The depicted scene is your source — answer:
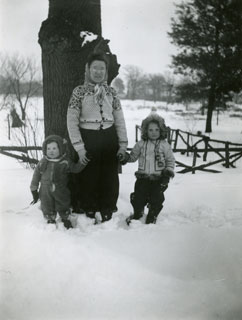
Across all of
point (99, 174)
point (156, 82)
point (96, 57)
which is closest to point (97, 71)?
point (96, 57)

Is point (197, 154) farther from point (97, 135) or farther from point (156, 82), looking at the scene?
point (156, 82)

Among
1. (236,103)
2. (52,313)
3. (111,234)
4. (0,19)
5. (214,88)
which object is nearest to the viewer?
(52,313)

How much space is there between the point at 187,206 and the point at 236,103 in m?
19.5

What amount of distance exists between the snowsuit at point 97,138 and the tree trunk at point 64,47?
1.29ft

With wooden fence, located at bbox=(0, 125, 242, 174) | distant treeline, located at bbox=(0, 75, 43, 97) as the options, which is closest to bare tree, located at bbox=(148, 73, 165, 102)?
distant treeline, located at bbox=(0, 75, 43, 97)

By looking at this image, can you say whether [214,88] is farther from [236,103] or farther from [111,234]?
[111,234]

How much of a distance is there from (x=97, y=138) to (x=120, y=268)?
4.03 ft

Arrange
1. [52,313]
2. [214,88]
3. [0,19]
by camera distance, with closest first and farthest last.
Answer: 1. [52,313]
2. [0,19]
3. [214,88]

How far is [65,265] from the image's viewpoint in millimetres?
2688

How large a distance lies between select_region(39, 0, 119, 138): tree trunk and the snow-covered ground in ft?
3.91

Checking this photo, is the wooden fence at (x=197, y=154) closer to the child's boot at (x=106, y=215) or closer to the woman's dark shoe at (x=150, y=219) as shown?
the child's boot at (x=106, y=215)

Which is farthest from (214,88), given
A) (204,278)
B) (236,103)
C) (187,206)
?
(204,278)

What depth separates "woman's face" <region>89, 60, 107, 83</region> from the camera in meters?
3.17

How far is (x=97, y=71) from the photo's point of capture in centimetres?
318
